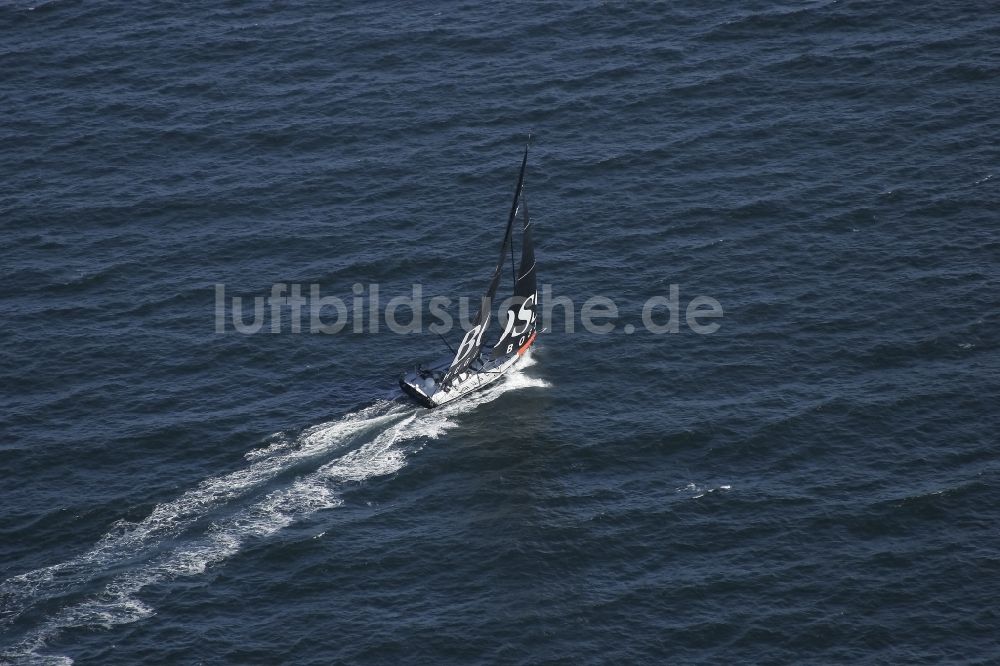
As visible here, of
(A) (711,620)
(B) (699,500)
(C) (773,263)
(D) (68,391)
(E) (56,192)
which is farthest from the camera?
(E) (56,192)

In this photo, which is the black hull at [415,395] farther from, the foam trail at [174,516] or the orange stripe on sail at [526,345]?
the orange stripe on sail at [526,345]

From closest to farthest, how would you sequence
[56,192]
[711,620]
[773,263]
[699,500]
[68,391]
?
[711,620] → [699,500] → [68,391] → [773,263] → [56,192]

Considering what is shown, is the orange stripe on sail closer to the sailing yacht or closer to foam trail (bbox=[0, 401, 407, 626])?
the sailing yacht

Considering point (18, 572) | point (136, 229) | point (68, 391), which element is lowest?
point (18, 572)

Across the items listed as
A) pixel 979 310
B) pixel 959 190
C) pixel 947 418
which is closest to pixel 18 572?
pixel 947 418

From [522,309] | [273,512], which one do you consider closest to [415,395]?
[522,309]

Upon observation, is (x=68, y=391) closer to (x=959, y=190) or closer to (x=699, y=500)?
(x=699, y=500)

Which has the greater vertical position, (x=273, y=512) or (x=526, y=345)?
(x=526, y=345)

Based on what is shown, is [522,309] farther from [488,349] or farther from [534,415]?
[534,415]
